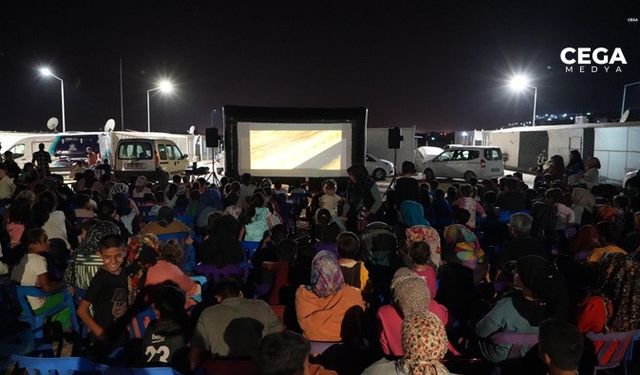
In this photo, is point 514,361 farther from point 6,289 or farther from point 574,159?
point 574,159

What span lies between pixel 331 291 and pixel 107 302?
171cm

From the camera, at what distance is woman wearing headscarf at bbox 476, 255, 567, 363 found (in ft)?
11.2

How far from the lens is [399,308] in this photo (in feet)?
10.8

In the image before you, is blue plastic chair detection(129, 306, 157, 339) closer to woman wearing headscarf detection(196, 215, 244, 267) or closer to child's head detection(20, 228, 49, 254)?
child's head detection(20, 228, 49, 254)

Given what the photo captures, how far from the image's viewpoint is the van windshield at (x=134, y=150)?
18.5 m

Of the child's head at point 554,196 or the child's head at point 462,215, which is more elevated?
the child's head at point 554,196

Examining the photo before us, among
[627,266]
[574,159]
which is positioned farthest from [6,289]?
[574,159]

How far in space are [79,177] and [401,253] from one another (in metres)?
7.48

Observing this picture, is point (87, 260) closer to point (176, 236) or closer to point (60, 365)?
point (176, 236)

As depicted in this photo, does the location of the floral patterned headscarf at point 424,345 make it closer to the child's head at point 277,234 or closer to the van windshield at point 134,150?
the child's head at point 277,234

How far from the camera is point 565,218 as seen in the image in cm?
741

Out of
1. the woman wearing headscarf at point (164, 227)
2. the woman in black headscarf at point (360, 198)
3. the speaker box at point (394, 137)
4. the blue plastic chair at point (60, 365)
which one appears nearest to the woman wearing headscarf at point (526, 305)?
the blue plastic chair at point (60, 365)

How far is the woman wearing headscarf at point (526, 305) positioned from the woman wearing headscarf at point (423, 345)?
45.3 inches

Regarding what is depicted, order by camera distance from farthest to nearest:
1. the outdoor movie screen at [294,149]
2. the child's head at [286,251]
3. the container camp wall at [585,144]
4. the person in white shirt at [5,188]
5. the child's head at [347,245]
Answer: the container camp wall at [585,144] → the outdoor movie screen at [294,149] → the person in white shirt at [5,188] → the child's head at [286,251] → the child's head at [347,245]
